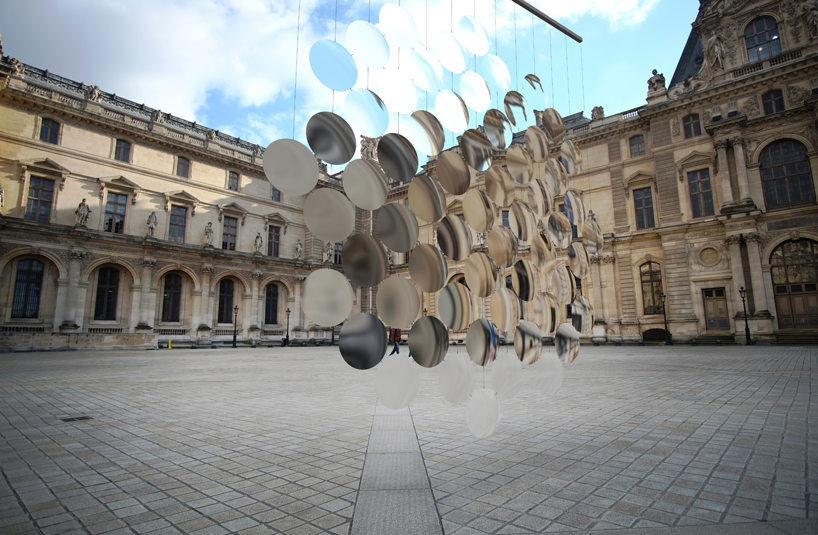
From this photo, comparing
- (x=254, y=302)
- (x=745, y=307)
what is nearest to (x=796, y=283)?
(x=745, y=307)

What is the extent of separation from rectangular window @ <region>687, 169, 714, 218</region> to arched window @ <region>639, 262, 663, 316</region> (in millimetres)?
4412

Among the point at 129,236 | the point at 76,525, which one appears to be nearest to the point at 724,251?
the point at 76,525

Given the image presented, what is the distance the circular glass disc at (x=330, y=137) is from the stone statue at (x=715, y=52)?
35666 millimetres

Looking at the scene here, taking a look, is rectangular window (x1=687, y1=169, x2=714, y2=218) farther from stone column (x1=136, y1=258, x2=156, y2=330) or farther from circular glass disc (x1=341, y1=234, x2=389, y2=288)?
stone column (x1=136, y1=258, x2=156, y2=330)

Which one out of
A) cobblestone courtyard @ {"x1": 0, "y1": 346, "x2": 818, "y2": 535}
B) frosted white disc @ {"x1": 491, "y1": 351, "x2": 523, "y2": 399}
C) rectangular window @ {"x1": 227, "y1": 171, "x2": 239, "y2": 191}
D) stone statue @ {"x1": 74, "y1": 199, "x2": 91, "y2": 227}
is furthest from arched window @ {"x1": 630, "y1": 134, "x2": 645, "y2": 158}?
stone statue @ {"x1": 74, "y1": 199, "x2": 91, "y2": 227}

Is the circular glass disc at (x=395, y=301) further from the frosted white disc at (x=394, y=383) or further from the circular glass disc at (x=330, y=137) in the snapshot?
the circular glass disc at (x=330, y=137)

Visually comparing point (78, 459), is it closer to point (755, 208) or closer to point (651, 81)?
point (755, 208)

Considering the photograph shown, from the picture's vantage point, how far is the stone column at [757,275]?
24.9 metres

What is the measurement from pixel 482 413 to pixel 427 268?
60.2 inches

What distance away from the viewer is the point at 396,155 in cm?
325

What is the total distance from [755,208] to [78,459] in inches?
1296

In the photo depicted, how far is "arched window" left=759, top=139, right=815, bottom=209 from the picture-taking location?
25.1 meters

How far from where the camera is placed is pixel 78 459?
4348 mm

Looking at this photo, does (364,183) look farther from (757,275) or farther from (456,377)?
(757,275)
